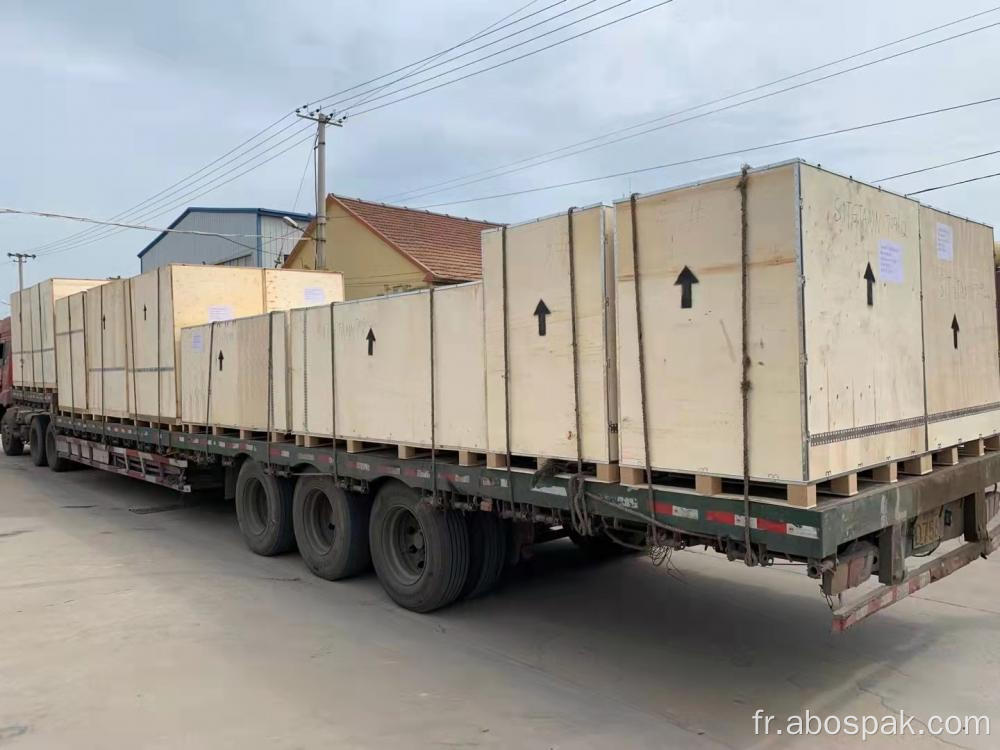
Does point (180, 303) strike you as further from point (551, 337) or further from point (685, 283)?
point (685, 283)

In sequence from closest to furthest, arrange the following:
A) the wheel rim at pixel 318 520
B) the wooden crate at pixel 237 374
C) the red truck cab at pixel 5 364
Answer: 1. the wheel rim at pixel 318 520
2. the wooden crate at pixel 237 374
3. the red truck cab at pixel 5 364

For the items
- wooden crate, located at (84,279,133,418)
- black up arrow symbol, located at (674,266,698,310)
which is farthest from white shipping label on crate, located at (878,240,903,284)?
wooden crate, located at (84,279,133,418)

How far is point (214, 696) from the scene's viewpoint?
4.39m

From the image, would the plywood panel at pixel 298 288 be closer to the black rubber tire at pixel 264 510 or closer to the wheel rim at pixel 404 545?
the black rubber tire at pixel 264 510

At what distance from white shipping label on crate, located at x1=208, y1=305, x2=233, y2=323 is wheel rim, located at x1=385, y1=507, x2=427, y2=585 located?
16.0ft

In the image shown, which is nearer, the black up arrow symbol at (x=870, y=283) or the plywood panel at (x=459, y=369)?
the black up arrow symbol at (x=870, y=283)

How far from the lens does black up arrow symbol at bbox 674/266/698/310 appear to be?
3883 mm

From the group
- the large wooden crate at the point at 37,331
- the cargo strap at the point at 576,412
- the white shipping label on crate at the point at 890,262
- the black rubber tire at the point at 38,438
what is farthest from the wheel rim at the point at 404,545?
the black rubber tire at the point at 38,438

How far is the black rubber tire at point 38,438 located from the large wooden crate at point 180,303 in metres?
6.50

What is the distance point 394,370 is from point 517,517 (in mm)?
1731

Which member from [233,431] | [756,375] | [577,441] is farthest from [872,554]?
[233,431]

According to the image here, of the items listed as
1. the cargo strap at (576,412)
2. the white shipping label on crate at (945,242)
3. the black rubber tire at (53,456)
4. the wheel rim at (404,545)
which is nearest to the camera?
the cargo strap at (576,412)

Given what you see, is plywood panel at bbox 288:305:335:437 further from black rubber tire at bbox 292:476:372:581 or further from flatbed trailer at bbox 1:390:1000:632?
black rubber tire at bbox 292:476:372:581

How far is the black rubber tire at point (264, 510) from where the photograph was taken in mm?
7637
